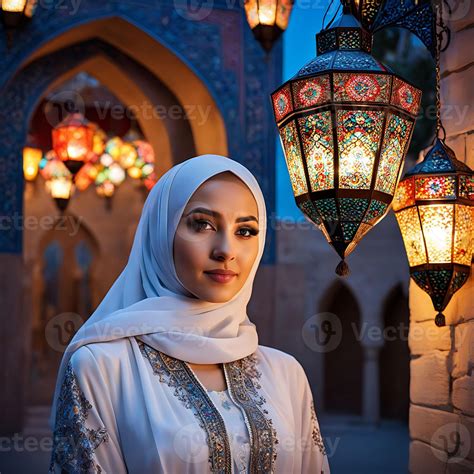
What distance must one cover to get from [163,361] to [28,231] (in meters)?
13.3

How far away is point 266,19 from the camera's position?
21.0 ft

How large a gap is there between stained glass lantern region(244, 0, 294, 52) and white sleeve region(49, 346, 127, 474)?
4.53 meters

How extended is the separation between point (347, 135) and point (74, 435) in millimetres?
1108

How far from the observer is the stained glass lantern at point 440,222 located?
8.91ft

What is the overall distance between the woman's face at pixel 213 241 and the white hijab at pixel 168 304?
3 cm

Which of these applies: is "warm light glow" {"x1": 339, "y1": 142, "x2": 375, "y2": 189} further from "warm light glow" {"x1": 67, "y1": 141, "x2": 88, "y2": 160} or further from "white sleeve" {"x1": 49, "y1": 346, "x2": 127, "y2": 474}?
"warm light glow" {"x1": 67, "y1": 141, "x2": 88, "y2": 160}

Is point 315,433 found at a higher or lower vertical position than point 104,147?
lower

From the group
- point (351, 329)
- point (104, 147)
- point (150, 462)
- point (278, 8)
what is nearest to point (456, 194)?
point (150, 462)

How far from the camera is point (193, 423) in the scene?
2062mm

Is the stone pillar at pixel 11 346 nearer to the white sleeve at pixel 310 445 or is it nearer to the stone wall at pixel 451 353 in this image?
the stone wall at pixel 451 353

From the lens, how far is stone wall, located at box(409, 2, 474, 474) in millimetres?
2816

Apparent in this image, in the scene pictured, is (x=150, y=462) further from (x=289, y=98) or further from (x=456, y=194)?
(x=456, y=194)
